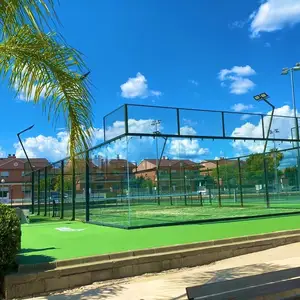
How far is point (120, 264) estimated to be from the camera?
7.62 metres

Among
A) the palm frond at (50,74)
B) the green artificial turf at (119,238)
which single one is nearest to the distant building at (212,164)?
the green artificial turf at (119,238)

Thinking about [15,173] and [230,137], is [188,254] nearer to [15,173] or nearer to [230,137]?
[230,137]

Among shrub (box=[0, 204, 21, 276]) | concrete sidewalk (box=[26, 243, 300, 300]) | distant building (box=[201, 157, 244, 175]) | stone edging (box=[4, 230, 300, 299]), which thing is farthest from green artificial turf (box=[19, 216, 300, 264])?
distant building (box=[201, 157, 244, 175])

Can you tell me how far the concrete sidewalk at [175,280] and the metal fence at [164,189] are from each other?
4240 mm

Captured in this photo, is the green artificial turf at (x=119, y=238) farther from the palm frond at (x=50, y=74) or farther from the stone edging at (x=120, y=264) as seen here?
the palm frond at (x=50, y=74)

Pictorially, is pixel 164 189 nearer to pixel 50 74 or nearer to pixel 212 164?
pixel 212 164

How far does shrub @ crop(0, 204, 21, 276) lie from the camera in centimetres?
Result: 660

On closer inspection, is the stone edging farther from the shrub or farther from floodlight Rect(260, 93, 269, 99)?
floodlight Rect(260, 93, 269, 99)

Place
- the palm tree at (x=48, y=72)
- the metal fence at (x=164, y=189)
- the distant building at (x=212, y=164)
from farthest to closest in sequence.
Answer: the distant building at (x=212, y=164) < the metal fence at (x=164, y=189) < the palm tree at (x=48, y=72)

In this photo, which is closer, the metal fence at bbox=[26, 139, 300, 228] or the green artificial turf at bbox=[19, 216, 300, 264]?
the green artificial turf at bbox=[19, 216, 300, 264]

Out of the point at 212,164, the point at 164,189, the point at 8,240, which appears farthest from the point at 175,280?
the point at 212,164

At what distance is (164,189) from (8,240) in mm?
10663

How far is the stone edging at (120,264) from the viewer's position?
22.1 ft

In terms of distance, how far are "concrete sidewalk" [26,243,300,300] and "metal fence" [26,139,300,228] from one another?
13.9 feet
